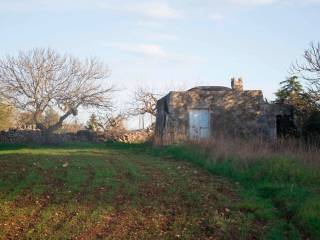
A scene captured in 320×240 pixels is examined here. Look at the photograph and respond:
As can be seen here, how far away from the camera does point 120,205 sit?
8547 millimetres

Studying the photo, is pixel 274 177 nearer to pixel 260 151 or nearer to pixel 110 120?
pixel 260 151

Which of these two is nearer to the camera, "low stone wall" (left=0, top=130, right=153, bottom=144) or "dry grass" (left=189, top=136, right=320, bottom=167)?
"dry grass" (left=189, top=136, right=320, bottom=167)

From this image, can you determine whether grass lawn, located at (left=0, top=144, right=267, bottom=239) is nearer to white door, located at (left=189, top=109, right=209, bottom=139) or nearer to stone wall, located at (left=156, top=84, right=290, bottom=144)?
white door, located at (left=189, top=109, right=209, bottom=139)

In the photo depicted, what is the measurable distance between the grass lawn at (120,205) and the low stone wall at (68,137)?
1590cm

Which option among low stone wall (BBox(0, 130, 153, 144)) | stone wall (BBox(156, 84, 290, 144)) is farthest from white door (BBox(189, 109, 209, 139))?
low stone wall (BBox(0, 130, 153, 144))

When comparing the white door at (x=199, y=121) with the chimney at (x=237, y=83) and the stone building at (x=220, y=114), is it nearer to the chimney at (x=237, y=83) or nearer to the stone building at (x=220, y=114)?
the stone building at (x=220, y=114)

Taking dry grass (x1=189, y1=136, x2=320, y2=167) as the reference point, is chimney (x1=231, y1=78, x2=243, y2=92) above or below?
above

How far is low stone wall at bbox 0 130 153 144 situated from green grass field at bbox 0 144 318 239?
15.9 meters

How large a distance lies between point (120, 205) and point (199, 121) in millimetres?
16398

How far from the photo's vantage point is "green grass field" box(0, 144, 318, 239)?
705 cm

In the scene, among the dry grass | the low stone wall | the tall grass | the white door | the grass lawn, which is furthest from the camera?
the low stone wall

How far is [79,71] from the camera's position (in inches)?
1524

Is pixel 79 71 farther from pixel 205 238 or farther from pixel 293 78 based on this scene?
pixel 205 238

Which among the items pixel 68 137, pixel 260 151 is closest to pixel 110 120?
pixel 68 137
